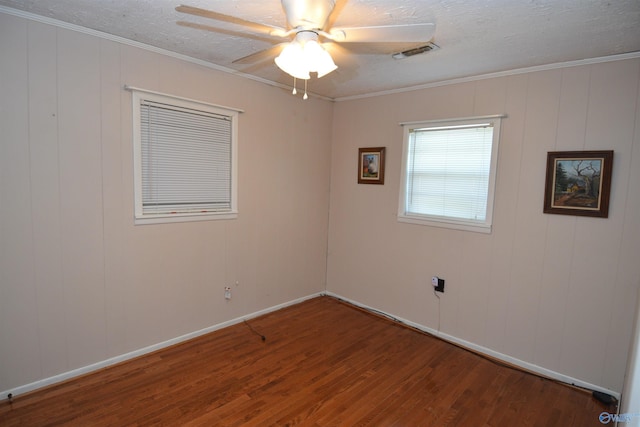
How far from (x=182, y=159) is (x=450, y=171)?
2.49 metres

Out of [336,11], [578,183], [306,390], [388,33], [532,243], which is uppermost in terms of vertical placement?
[336,11]

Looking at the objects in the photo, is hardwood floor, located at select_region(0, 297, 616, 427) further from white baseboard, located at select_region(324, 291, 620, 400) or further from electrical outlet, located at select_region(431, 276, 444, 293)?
electrical outlet, located at select_region(431, 276, 444, 293)

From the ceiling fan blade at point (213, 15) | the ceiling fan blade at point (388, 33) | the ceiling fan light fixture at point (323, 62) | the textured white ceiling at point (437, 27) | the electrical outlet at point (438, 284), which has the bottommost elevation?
the electrical outlet at point (438, 284)

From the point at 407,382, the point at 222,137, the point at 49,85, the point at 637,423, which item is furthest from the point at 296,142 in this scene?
the point at 637,423

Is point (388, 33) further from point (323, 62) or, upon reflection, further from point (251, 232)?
point (251, 232)

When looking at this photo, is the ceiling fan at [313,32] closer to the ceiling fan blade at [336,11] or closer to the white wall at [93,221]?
the ceiling fan blade at [336,11]

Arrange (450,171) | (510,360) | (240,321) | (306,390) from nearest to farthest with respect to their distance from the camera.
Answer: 1. (306,390)
2. (510,360)
3. (450,171)
4. (240,321)

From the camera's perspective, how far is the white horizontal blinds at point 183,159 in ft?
8.98

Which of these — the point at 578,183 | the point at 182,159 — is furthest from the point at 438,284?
the point at 182,159

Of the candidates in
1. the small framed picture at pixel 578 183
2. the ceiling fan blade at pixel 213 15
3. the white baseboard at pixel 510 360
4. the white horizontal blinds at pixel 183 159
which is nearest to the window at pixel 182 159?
the white horizontal blinds at pixel 183 159

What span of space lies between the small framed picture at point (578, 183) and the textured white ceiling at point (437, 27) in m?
0.73

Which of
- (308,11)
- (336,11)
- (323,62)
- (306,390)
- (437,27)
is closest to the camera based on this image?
(308,11)

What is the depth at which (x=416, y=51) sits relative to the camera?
98.0 inches

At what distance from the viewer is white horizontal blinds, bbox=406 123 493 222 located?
3.07 metres
